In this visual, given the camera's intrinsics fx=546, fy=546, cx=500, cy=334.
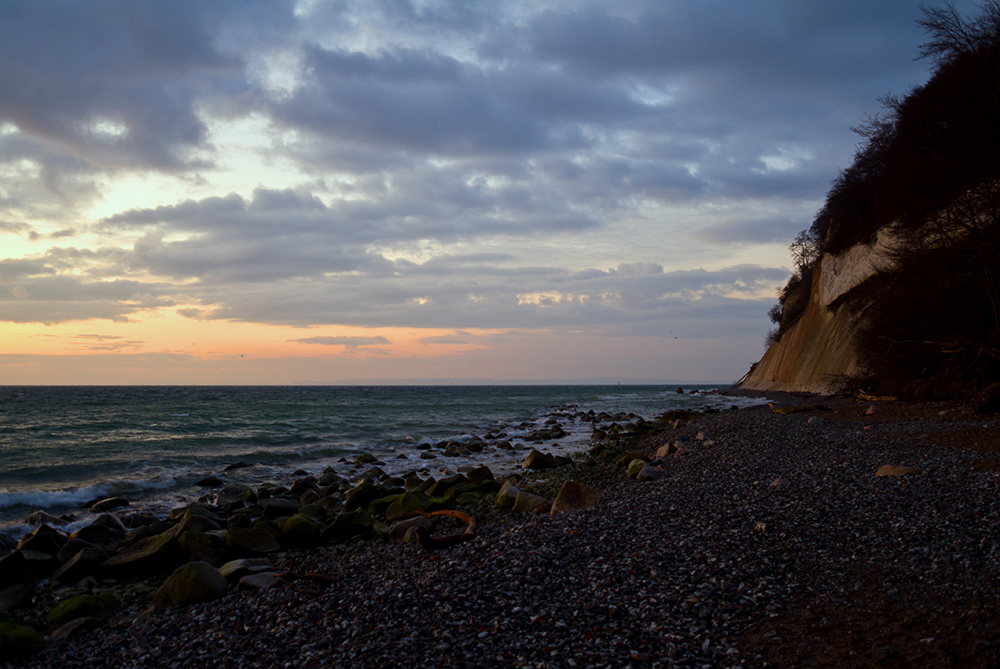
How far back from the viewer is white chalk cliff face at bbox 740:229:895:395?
2791 centimetres

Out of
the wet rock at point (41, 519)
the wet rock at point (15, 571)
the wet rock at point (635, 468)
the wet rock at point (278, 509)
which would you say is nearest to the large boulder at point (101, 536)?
the wet rock at point (15, 571)

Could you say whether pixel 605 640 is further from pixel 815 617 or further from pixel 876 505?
pixel 876 505

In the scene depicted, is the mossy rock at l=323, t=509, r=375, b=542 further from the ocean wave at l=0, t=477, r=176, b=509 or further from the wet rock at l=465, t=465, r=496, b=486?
the ocean wave at l=0, t=477, r=176, b=509

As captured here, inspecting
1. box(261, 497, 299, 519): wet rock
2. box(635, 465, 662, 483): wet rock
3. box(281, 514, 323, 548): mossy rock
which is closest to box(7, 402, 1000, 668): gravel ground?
box(281, 514, 323, 548): mossy rock

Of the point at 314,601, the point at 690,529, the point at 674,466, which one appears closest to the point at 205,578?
the point at 314,601

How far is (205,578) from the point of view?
698 cm

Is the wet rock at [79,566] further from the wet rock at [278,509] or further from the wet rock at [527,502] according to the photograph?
the wet rock at [527,502]

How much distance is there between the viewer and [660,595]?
4957 millimetres

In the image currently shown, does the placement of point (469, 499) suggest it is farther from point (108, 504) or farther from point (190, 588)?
point (108, 504)

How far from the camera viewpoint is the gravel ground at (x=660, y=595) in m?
4.12

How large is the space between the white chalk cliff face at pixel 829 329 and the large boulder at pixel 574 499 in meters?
19.8

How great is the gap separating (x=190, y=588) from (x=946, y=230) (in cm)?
1982

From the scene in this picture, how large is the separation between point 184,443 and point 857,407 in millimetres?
27622

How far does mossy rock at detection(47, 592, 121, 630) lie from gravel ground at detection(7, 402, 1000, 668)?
31 centimetres
